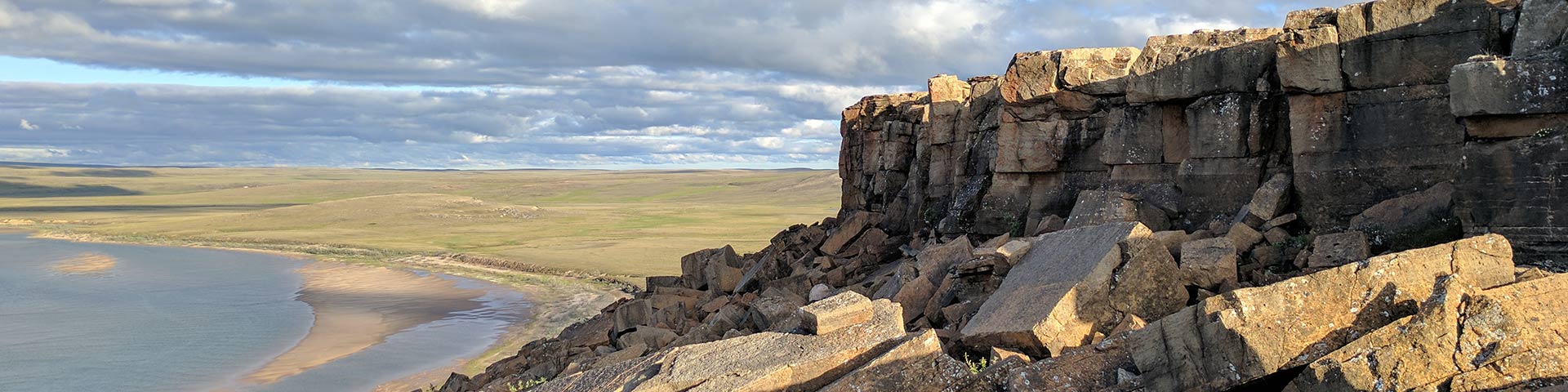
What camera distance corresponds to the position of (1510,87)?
1323 cm

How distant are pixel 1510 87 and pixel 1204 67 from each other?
5.62 m

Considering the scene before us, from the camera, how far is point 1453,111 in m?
13.5

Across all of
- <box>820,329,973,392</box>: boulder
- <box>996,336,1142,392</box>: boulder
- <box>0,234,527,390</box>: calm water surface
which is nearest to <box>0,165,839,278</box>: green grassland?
<box>0,234,527,390</box>: calm water surface

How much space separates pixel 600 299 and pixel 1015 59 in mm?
23395

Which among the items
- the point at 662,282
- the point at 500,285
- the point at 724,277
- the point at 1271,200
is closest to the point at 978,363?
the point at 1271,200

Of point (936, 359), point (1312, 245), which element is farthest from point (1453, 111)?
point (936, 359)

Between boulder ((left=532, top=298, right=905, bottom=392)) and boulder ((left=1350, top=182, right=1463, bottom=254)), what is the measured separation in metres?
6.78

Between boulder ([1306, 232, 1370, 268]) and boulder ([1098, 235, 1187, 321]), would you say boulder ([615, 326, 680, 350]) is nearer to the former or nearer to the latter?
boulder ([1098, 235, 1187, 321])

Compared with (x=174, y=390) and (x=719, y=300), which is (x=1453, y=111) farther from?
(x=174, y=390)

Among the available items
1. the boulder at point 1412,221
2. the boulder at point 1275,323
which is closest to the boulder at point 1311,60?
the boulder at point 1412,221

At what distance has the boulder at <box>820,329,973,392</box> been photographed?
37.2 ft

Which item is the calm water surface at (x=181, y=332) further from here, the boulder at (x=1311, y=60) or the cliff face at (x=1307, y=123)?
the boulder at (x=1311, y=60)

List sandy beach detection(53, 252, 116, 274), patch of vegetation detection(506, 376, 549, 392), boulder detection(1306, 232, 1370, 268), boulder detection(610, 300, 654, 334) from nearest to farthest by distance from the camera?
boulder detection(1306, 232, 1370, 268), patch of vegetation detection(506, 376, 549, 392), boulder detection(610, 300, 654, 334), sandy beach detection(53, 252, 116, 274)

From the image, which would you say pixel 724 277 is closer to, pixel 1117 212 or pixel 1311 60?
pixel 1117 212
